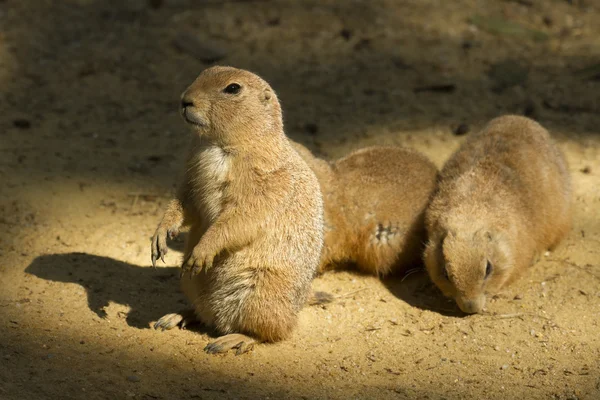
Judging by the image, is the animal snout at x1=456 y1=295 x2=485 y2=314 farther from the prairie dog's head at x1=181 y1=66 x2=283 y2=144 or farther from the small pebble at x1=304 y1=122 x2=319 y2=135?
the small pebble at x1=304 y1=122 x2=319 y2=135

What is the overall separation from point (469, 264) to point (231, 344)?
1.83m

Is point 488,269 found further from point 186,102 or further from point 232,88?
point 186,102

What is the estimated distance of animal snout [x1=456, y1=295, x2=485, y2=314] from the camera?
5.46 metres

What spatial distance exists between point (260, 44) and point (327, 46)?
2.73ft

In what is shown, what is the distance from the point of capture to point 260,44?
9320 millimetres

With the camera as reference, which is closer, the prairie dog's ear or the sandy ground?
the sandy ground

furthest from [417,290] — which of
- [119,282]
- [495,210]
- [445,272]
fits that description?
[119,282]

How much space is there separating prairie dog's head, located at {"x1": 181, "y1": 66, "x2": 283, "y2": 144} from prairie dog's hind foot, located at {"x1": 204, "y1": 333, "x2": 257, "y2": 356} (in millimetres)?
1278

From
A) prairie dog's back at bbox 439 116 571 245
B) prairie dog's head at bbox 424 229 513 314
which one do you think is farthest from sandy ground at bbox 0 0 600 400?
prairie dog's back at bbox 439 116 571 245

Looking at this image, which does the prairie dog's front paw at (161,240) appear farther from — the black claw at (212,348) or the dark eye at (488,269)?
the dark eye at (488,269)

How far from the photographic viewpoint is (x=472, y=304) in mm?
5457

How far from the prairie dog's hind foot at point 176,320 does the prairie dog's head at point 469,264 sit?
1.85m

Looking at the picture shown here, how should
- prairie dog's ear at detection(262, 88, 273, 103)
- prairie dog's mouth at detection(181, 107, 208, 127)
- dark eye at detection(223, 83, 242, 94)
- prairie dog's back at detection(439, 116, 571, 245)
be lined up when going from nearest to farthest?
prairie dog's mouth at detection(181, 107, 208, 127) < dark eye at detection(223, 83, 242, 94) < prairie dog's ear at detection(262, 88, 273, 103) < prairie dog's back at detection(439, 116, 571, 245)

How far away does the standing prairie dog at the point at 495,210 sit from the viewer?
5539 mm
